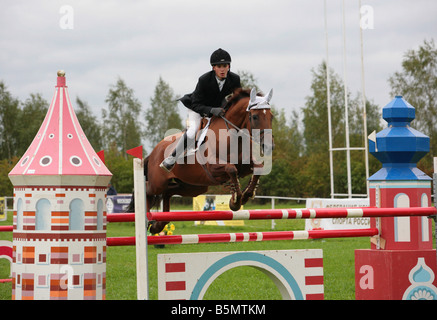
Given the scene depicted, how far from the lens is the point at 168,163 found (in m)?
4.71

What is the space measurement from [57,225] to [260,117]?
5.76ft

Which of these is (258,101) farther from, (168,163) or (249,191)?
(168,163)

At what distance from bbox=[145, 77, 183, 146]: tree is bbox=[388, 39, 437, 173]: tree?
43.0 ft

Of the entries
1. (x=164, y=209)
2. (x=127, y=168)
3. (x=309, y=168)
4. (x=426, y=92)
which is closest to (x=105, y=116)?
(x=127, y=168)

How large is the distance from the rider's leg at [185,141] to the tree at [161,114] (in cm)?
2976

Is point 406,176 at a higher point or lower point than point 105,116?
lower

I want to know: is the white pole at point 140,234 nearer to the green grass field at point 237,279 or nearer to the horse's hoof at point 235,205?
the horse's hoof at point 235,205

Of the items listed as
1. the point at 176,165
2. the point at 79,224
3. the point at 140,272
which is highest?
the point at 176,165

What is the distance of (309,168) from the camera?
2748 centimetres

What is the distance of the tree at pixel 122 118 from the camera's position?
109 ft

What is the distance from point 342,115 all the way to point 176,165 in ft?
96.0
